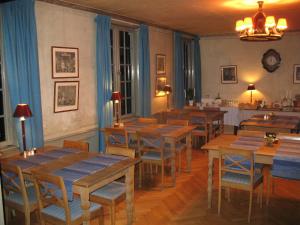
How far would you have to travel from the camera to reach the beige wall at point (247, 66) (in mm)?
8680

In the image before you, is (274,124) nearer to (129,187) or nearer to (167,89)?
(167,89)

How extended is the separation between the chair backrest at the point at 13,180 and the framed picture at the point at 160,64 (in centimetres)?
491

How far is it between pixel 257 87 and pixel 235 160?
6.02m

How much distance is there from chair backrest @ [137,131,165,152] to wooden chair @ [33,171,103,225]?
1.70m

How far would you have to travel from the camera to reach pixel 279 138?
14.1ft

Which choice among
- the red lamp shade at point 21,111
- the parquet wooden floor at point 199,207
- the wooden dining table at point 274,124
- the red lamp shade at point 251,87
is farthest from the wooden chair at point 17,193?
the red lamp shade at point 251,87

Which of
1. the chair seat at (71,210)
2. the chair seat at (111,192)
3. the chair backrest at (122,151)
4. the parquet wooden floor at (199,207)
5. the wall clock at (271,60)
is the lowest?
the parquet wooden floor at (199,207)

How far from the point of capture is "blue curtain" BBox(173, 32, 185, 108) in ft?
26.8

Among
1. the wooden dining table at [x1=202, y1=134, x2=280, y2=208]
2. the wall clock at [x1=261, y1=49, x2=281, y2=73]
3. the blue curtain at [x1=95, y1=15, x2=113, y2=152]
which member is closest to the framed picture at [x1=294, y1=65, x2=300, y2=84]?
the wall clock at [x1=261, y1=49, x2=281, y2=73]

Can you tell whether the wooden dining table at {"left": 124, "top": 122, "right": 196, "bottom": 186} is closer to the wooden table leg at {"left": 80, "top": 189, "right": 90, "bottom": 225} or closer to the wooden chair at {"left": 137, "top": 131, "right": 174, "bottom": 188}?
the wooden chair at {"left": 137, "top": 131, "right": 174, "bottom": 188}

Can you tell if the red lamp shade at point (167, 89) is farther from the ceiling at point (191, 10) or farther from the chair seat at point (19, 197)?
the chair seat at point (19, 197)

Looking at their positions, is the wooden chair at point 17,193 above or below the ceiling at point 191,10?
below

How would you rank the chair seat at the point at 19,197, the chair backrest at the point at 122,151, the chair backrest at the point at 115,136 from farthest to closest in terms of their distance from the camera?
the chair backrest at the point at 115,136 → the chair backrest at the point at 122,151 → the chair seat at the point at 19,197

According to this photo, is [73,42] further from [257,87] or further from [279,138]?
[257,87]
